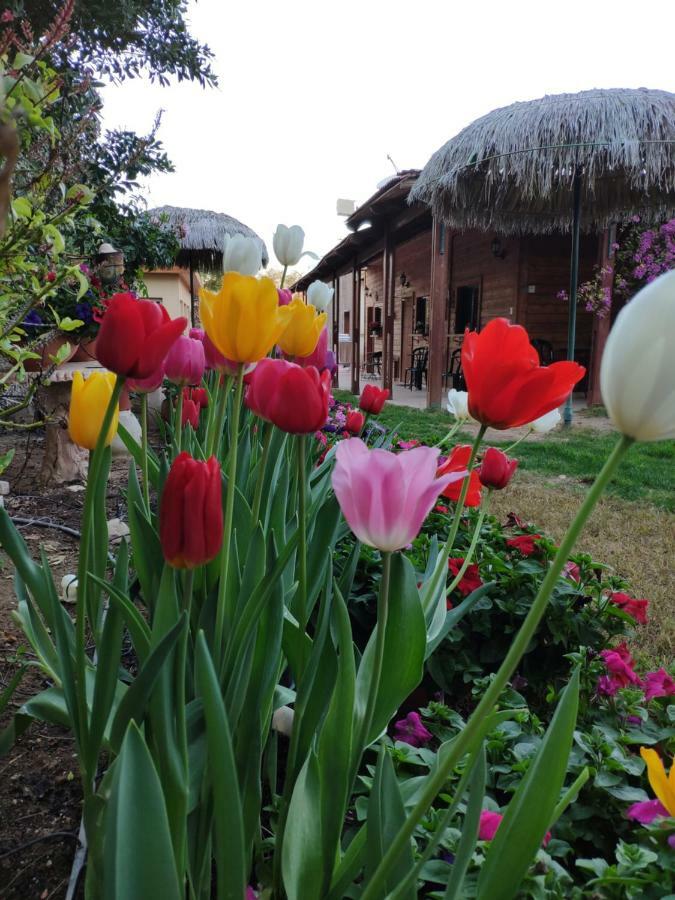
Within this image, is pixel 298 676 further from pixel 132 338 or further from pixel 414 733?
pixel 132 338

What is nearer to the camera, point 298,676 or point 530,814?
point 530,814

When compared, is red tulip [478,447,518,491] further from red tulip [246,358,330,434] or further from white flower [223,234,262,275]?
white flower [223,234,262,275]

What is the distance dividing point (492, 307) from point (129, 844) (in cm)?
1027

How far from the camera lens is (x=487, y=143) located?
232 inches

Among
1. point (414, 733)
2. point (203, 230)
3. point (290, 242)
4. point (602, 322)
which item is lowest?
point (414, 733)

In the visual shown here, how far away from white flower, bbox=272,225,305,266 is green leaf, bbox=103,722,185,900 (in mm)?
1343

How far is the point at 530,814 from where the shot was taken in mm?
460

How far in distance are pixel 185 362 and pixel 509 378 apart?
0.62m

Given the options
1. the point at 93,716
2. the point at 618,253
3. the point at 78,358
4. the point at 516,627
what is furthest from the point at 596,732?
the point at 618,253

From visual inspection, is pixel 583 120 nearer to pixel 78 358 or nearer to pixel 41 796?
pixel 78 358

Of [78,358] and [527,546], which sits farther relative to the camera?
[78,358]

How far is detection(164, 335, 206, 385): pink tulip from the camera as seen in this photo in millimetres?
1019

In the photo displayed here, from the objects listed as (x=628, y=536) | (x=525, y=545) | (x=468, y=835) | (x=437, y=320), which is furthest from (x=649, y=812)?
(x=437, y=320)

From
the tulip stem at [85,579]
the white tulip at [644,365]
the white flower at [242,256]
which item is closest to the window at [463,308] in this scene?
the white flower at [242,256]
